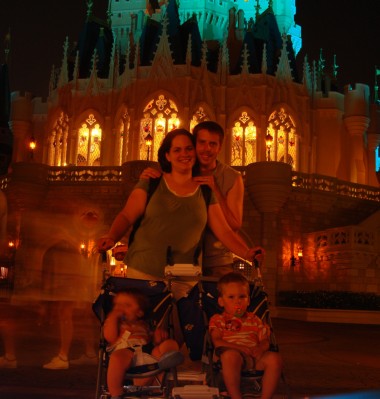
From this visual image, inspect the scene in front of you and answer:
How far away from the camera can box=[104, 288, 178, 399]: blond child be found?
15.2ft

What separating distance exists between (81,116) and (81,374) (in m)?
27.6

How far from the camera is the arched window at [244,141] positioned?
32.1 metres

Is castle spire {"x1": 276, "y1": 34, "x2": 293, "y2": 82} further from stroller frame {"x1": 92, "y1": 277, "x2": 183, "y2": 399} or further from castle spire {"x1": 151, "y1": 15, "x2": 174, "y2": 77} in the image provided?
stroller frame {"x1": 92, "y1": 277, "x2": 183, "y2": 399}

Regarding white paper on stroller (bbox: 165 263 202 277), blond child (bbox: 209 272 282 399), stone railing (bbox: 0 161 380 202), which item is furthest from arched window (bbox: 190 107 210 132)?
blond child (bbox: 209 272 282 399)

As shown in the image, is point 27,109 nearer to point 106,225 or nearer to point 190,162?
point 106,225

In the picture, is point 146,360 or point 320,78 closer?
point 146,360

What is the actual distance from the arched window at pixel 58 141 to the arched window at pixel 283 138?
35.2 feet

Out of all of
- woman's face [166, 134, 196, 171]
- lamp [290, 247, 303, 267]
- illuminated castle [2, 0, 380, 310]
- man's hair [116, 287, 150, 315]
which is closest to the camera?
man's hair [116, 287, 150, 315]

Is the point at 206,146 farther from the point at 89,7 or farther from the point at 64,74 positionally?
the point at 89,7

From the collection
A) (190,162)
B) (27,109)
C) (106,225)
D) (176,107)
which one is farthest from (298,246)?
(190,162)

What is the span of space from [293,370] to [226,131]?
965 inches

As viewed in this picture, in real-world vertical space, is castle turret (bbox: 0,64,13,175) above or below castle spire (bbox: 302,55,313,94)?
above

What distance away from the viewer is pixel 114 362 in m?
4.48

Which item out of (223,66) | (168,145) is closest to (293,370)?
(168,145)
